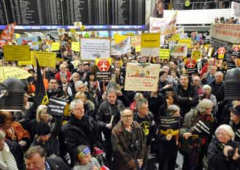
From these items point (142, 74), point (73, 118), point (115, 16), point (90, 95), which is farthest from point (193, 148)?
point (115, 16)

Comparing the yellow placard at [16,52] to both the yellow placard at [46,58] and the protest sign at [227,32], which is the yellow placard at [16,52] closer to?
the yellow placard at [46,58]

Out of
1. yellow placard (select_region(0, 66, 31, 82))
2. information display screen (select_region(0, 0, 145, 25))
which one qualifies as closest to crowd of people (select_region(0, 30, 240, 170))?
yellow placard (select_region(0, 66, 31, 82))

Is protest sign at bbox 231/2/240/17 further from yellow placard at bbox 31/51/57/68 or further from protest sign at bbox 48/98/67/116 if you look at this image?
protest sign at bbox 48/98/67/116

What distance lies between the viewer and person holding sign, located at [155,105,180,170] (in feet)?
12.4

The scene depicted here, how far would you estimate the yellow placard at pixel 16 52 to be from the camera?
508 centimetres

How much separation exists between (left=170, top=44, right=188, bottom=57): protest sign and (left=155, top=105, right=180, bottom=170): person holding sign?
500 cm

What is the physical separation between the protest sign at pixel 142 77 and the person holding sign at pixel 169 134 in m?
0.80

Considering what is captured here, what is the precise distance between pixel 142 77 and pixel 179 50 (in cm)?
444

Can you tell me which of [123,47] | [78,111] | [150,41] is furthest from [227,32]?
[78,111]

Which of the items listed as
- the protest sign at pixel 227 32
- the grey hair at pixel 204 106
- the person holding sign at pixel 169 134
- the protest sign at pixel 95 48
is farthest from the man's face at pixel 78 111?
the protest sign at pixel 227 32

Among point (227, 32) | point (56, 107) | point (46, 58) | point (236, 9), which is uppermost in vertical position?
point (236, 9)

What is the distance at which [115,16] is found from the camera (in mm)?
16234

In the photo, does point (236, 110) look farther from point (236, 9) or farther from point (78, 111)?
point (236, 9)

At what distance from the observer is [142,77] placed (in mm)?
4594
